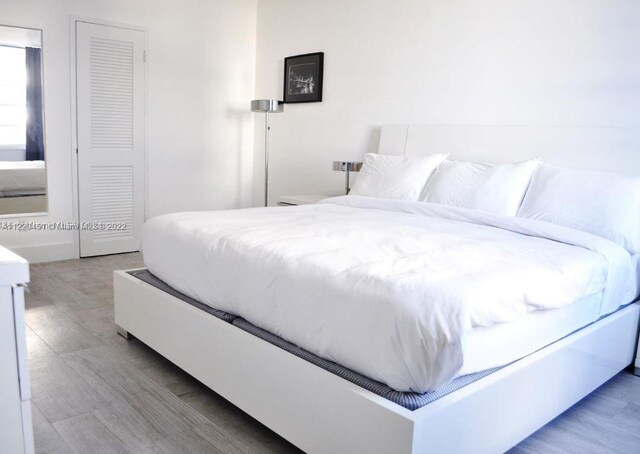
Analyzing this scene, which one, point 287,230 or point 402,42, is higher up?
point 402,42

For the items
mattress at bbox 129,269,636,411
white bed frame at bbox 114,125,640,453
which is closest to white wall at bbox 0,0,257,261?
white bed frame at bbox 114,125,640,453

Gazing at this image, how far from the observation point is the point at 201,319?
7.26 ft

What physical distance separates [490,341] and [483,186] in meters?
1.55

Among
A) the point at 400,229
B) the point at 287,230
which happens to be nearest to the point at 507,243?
the point at 400,229

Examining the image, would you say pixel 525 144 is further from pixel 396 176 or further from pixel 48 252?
pixel 48 252

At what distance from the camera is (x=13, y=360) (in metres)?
0.89

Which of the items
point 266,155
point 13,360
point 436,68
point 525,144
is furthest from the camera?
point 266,155

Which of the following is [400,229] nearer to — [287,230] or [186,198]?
[287,230]

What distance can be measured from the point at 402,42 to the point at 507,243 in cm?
235

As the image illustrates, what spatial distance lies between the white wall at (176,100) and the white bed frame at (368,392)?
2025 mm

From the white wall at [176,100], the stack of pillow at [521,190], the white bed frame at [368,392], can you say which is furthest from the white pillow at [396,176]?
the white wall at [176,100]

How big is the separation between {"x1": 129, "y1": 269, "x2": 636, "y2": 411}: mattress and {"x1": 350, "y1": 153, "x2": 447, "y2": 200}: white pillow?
1.43 meters

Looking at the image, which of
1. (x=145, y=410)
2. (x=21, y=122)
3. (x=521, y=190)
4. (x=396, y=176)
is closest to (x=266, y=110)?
(x=396, y=176)

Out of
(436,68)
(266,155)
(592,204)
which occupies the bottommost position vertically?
(592,204)
